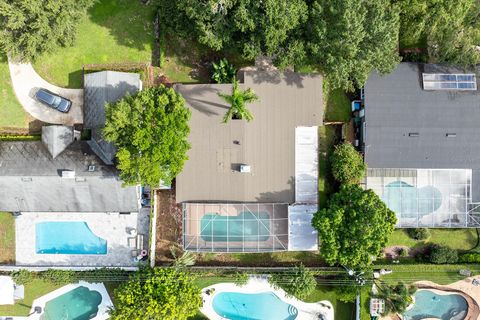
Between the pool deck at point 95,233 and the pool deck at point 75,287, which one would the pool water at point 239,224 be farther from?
the pool deck at point 75,287

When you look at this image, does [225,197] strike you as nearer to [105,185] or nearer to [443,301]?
[105,185]

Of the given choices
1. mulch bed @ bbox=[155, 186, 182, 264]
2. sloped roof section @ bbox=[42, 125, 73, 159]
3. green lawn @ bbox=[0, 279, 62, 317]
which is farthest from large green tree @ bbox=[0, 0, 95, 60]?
green lawn @ bbox=[0, 279, 62, 317]

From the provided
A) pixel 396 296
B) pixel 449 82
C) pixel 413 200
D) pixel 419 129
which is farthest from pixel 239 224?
pixel 449 82

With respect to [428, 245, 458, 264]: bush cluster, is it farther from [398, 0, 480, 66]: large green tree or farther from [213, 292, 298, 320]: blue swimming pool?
[398, 0, 480, 66]: large green tree

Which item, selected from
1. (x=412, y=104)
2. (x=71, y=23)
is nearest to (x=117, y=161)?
(x=71, y=23)

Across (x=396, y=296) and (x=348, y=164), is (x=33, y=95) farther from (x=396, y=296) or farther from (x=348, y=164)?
(x=396, y=296)

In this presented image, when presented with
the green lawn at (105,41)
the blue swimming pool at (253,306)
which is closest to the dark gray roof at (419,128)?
the blue swimming pool at (253,306)
